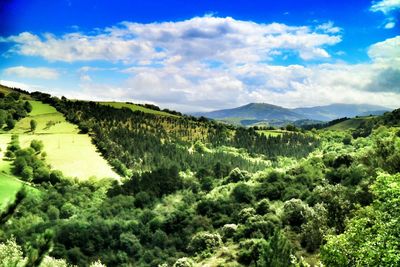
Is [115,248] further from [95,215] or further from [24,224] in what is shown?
[24,224]

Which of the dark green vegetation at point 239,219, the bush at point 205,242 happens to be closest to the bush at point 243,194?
the dark green vegetation at point 239,219

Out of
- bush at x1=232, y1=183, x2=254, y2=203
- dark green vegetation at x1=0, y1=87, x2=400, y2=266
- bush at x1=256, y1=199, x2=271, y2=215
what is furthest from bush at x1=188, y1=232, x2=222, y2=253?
bush at x1=232, y1=183, x2=254, y2=203

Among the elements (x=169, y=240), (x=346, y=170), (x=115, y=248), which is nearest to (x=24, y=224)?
(x=115, y=248)

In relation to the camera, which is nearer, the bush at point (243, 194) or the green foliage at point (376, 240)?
the green foliage at point (376, 240)

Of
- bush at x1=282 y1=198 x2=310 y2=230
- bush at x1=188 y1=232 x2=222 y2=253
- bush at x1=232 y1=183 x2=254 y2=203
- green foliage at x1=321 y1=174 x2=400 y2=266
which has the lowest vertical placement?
bush at x1=188 y1=232 x2=222 y2=253

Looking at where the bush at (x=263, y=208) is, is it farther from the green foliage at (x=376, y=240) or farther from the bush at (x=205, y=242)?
the green foliage at (x=376, y=240)

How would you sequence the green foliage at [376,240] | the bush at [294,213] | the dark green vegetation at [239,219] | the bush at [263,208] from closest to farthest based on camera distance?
the green foliage at [376,240] → the dark green vegetation at [239,219] → the bush at [294,213] → the bush at [263,208]

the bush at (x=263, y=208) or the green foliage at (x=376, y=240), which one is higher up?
the green foliage at (x=376, y=240)

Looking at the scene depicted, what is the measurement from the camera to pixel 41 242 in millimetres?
16031

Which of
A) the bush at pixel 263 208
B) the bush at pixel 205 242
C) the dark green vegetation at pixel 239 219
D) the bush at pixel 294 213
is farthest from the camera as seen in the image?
the bush at pixel 263 208

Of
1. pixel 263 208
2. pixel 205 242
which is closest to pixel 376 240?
pixel 205 242

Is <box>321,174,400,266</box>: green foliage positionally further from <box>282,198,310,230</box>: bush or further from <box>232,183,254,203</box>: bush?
<box>232,183,254,203</box>: bush

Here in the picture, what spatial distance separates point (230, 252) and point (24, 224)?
283 ft

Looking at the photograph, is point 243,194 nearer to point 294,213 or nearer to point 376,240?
point 294,213
